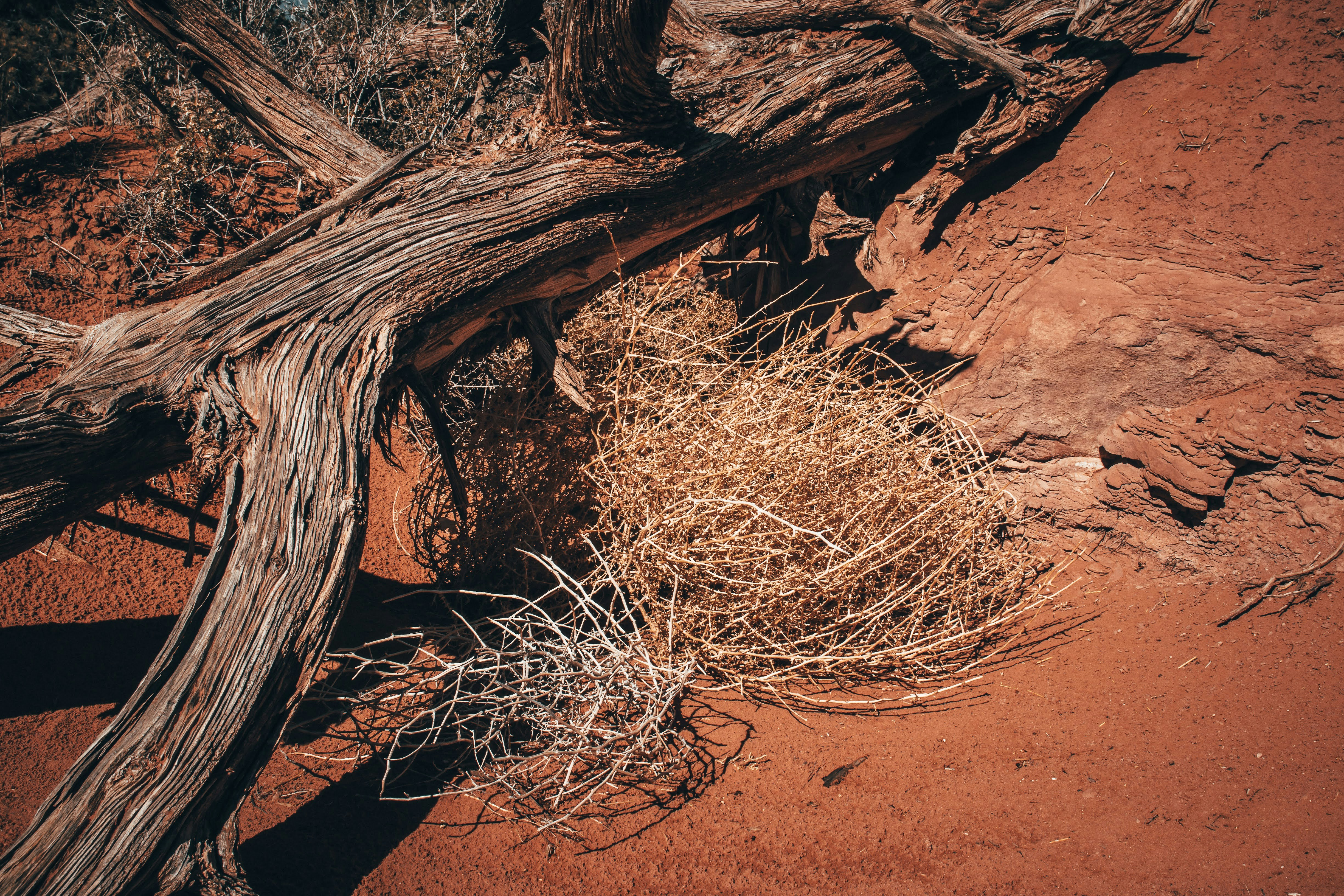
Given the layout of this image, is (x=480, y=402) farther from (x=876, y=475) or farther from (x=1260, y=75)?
(x=1260, y=75)

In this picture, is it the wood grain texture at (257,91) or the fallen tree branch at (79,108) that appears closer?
the wood grain texture at (257,91)

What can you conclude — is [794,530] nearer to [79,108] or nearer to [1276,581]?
[1276,581]

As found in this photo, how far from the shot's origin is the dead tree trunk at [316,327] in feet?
5.92

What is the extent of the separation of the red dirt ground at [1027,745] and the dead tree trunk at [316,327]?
48cm

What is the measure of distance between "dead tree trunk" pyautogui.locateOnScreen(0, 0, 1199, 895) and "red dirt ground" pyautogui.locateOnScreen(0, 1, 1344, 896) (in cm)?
48

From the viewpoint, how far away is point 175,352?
224cm

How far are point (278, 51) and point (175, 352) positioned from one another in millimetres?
4475

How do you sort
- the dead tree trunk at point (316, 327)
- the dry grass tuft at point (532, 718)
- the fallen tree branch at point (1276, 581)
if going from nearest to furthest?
1. the dead tree trunk at point (316, 327)
2. the dry grass tuft at point (532, 718)
3. the fallen tree branch at point (1276, 581)

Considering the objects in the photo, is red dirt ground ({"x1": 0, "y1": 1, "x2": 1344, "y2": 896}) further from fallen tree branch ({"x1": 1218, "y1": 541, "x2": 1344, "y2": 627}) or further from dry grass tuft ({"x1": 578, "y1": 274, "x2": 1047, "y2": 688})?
dry grass tuft ({"x1": 578, "y1": 274, "x2": 1047, "y2": 688})

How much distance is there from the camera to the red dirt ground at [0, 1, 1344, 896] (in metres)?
1.89

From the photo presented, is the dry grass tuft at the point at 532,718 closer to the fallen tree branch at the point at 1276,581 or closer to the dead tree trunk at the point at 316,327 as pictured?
the dead tree trunk at the point at 316,327

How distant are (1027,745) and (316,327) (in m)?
2.70

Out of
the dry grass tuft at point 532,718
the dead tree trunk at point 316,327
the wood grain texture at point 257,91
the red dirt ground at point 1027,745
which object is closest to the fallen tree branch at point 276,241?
the dead tree trunk at point 316,327

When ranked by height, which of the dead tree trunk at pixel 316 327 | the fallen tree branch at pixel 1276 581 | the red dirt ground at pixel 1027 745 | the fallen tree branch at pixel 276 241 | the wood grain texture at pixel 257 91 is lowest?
the fallen tree branch at pixel 1276 581
